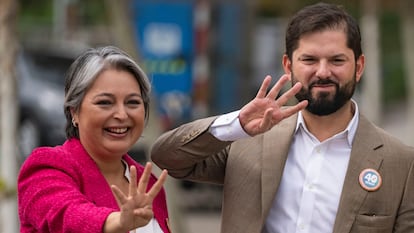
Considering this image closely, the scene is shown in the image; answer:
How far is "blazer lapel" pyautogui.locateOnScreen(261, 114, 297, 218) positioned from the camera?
4.16 m

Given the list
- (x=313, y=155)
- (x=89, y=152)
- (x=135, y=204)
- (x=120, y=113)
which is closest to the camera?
(x=135, y=204)

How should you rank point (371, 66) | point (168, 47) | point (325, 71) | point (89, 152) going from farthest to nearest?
point (371, 66) < point (168, 47) < point (325, 71) < point (89, 152)

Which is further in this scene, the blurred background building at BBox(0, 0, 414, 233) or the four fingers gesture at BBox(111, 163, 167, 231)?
the blurred background building at BBox(0, 0, 414, 233)

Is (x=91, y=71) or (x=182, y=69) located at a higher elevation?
(x=91, y=71)

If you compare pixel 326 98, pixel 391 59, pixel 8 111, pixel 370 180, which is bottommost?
pixel 391 59

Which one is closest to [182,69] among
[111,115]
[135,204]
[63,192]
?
[111,115]

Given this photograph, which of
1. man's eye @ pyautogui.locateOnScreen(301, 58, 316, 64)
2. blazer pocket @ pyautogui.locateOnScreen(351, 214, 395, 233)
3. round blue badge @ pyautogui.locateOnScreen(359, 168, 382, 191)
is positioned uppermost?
man's eye @ pyautogui.locateOnScreen(301, 58, 316, 64)

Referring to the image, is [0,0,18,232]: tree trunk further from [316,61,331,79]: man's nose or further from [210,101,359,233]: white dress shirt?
[316,61,331,79]: man's nose

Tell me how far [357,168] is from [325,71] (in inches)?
14.7

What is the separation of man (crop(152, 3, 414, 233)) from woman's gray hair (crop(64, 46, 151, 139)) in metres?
0.38

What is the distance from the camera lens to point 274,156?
4227mm

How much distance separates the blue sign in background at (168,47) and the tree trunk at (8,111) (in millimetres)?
5268

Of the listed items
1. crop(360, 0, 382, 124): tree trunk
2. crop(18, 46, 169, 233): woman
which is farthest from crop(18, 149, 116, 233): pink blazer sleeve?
crop(360, 0, 382, 124): tree trunk

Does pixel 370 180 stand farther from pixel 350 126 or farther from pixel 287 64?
pixel 287 64
